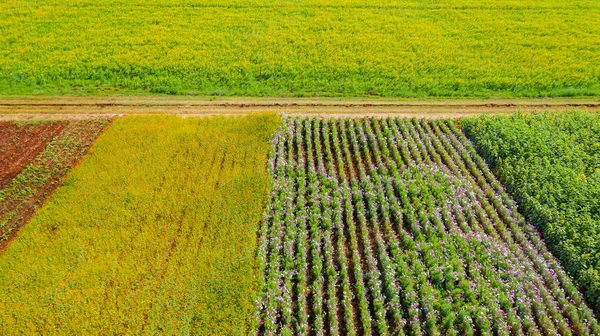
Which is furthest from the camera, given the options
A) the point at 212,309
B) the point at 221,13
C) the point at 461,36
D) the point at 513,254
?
the point at 221,13

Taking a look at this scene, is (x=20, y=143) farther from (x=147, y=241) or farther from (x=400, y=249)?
(x=400, y=249)

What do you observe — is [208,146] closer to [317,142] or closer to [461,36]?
[317,142]

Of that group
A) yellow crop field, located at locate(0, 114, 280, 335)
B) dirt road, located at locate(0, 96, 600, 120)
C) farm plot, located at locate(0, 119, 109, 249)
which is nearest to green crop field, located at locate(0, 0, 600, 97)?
dirt road, located at locate(0, 96, 600, 120)

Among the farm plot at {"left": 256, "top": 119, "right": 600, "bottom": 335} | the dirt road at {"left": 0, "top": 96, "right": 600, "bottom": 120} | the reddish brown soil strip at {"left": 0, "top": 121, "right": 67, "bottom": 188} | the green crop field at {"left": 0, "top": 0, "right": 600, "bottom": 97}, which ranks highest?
the green crop field at {"left": 0, "top": 0, "right": 600, "bottom": 97}

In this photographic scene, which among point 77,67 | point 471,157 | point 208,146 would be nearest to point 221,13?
point 77,67

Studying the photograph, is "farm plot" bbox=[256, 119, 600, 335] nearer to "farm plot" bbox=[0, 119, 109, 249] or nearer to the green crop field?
the green crop field

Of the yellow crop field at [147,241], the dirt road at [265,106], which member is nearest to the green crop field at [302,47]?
the dirt road at [265,106]
